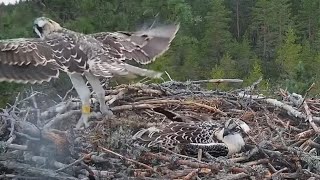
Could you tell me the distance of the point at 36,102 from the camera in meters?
5.68

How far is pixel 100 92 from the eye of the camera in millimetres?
5090

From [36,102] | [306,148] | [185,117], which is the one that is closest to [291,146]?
[306,148]

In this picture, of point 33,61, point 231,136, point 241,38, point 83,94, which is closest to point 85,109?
point 83,94

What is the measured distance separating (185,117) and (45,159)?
1.41m

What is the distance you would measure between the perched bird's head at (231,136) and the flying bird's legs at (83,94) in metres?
0.97

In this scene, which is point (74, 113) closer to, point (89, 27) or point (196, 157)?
point (196, 157)

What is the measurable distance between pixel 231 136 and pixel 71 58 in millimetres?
1217

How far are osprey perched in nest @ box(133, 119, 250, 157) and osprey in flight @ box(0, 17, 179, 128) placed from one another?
41 centimetres

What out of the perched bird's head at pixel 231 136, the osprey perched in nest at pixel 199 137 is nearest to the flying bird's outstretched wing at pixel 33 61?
the osprey perched in nest at pixel 199 137

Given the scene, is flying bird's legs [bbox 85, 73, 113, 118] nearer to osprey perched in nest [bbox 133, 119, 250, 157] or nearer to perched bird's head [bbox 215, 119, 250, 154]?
osprey perched in nest [bbox 133, 119, 250, 157]

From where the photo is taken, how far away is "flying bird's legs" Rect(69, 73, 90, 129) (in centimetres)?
498

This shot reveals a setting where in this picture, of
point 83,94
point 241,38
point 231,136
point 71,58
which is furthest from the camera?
point 241,38

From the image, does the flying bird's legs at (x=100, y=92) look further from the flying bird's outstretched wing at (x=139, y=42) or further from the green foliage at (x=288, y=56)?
the green foliage at (x=288, y=56)

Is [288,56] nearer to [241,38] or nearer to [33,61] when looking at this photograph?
[241,38]
